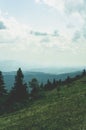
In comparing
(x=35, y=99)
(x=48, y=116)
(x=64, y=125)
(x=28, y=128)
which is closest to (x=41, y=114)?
(x=48, y=116)

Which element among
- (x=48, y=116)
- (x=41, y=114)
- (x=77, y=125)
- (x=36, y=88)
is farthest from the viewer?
(x=36, y=88)

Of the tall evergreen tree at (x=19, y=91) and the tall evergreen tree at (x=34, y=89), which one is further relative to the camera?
the tall evergreen tree at (x=34, y=89)

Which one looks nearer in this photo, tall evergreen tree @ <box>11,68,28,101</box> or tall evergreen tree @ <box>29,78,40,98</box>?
tall evergreen tree @ <box>11,68,28,101</box>

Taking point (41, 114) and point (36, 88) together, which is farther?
point (36, 88)

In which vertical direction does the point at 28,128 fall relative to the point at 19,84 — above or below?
below

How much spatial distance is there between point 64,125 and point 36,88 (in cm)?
5081

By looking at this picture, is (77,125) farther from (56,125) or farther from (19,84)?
(19,84)

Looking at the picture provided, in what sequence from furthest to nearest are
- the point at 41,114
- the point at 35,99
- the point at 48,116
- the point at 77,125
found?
the point at 35,99 → the point at 41,114 → the point at 48,116 → the point at 77,125

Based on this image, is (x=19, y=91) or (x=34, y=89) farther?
(x=34, y=89)

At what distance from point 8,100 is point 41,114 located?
29.3 metres

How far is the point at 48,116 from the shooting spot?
53.7 meters

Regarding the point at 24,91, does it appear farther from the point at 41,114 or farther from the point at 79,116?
the point at 79,116

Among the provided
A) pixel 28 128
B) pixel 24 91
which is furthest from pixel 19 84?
pixel 28 128

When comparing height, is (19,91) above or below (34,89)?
below
